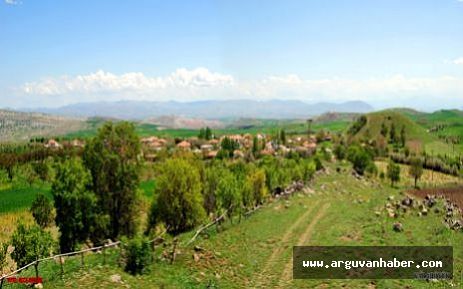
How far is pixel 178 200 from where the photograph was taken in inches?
1577

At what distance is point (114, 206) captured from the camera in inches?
1555

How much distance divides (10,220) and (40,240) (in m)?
29.9

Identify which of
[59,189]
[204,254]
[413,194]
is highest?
[59,189]

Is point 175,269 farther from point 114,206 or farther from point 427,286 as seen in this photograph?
point 114,206

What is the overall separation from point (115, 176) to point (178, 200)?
6305 mm

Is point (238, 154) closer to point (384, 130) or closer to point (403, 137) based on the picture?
point (403, 137)

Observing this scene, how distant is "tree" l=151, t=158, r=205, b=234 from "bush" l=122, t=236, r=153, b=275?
1651cm

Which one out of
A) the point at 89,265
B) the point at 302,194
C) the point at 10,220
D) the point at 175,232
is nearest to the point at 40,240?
the point at 89,265

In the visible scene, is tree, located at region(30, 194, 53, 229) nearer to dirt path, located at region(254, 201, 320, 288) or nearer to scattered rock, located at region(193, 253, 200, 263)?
scattered rock, located at region(193, 253, 200, 263)

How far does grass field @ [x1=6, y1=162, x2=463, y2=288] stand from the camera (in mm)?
22141

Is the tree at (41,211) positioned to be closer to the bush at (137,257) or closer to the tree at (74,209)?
the tree at (74,209)

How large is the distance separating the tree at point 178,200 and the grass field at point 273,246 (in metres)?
3.75

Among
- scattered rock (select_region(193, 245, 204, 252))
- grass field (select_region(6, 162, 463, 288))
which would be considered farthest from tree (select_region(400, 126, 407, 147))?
scattered rock (select_region(193, 245, 204, 252))

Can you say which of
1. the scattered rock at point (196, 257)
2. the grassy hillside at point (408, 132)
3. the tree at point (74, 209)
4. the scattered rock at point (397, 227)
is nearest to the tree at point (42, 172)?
the tree at point (74, 209)
